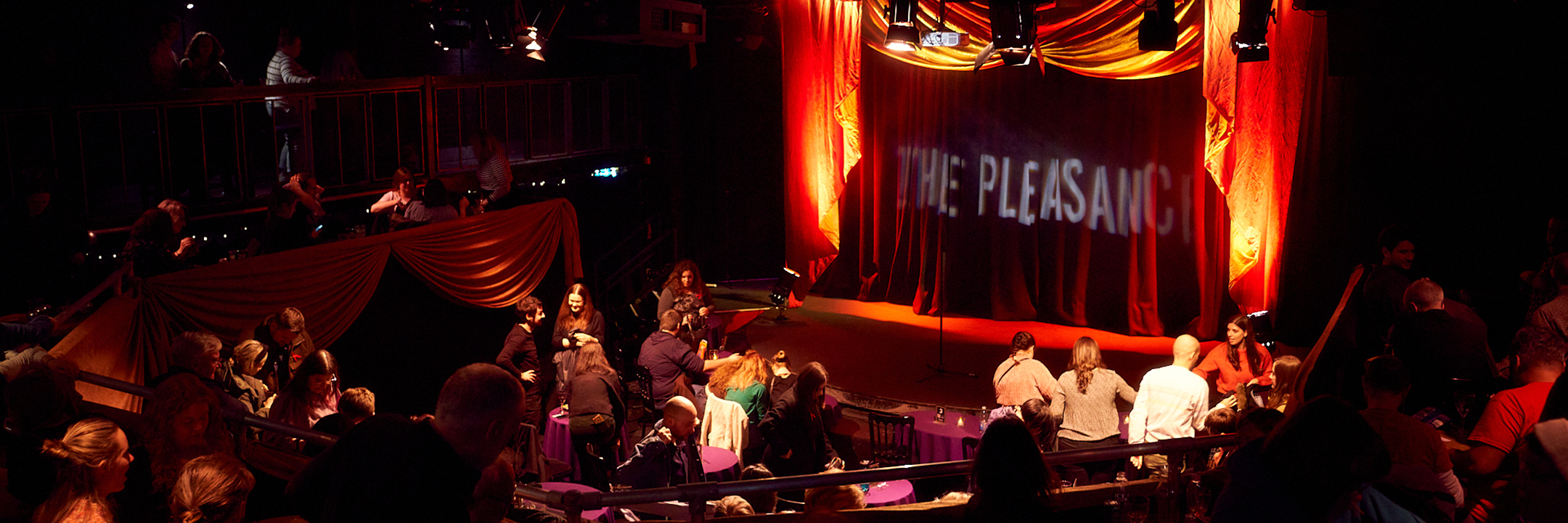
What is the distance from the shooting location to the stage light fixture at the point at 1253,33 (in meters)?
6.59

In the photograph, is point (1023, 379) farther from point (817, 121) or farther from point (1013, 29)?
point (817, 121)

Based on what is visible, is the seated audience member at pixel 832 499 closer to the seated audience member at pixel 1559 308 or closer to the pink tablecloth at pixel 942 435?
the pink tablecloth at pixel 942 435

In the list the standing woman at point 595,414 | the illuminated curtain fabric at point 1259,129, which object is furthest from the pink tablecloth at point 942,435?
the illuminated curtain fabric at point 1259,129

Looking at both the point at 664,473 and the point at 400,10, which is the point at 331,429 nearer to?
the point at 664,473

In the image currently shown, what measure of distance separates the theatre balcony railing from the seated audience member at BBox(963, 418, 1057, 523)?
5.86 meters

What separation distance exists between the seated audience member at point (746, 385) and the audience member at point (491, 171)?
339cm

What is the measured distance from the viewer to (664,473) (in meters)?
5.45

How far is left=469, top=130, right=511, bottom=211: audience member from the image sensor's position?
8.85m

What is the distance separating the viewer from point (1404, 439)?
325 centimetres

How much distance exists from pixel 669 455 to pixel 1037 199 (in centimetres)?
571

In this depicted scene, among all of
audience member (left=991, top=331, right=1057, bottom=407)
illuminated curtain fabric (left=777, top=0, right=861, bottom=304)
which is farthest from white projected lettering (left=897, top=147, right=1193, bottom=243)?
audience member (left=991, top=331, right=1057, bottom=407)

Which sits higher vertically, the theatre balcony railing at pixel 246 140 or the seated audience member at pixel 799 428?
the theatre balcony railing at pixel 246 140

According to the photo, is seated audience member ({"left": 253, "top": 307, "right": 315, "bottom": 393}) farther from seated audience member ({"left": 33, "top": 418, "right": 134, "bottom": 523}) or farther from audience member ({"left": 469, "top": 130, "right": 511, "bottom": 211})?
seated audience member ({"left": 33, "top": 418, "right": 134, "bottom": 523})

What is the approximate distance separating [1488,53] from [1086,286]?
567 cm
